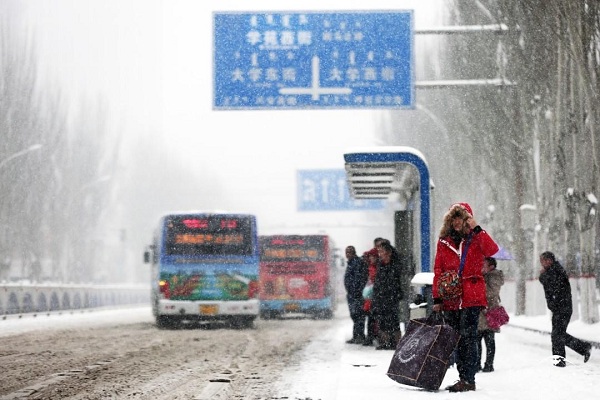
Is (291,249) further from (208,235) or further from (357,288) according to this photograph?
(357,288)

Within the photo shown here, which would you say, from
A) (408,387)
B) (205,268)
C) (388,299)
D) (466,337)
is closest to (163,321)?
(205,268)

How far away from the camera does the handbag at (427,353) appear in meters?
10.1

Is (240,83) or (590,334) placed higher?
(240,83)

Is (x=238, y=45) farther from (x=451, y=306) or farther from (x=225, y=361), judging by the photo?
(x=451, y=306)

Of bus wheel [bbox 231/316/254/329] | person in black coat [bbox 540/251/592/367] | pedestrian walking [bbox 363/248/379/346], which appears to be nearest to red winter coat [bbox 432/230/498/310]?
person in black coat [bbox 540/251/592/367]

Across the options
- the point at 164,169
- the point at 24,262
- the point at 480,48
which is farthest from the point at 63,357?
the point at 164,169

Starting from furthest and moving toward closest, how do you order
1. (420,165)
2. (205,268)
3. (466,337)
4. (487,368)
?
(205,268), (420,165), (487,368), (466,337)

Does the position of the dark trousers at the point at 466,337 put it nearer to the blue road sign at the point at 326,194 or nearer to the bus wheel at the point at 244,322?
the bus wheel at the point at 244,322

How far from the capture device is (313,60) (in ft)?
75.7

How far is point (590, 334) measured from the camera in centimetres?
2055

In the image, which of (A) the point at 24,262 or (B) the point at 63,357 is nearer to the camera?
(B) the point at 63,357

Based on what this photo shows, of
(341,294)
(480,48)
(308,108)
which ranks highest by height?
(480,48)

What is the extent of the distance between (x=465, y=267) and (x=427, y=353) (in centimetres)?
85

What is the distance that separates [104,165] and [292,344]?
51.4m
